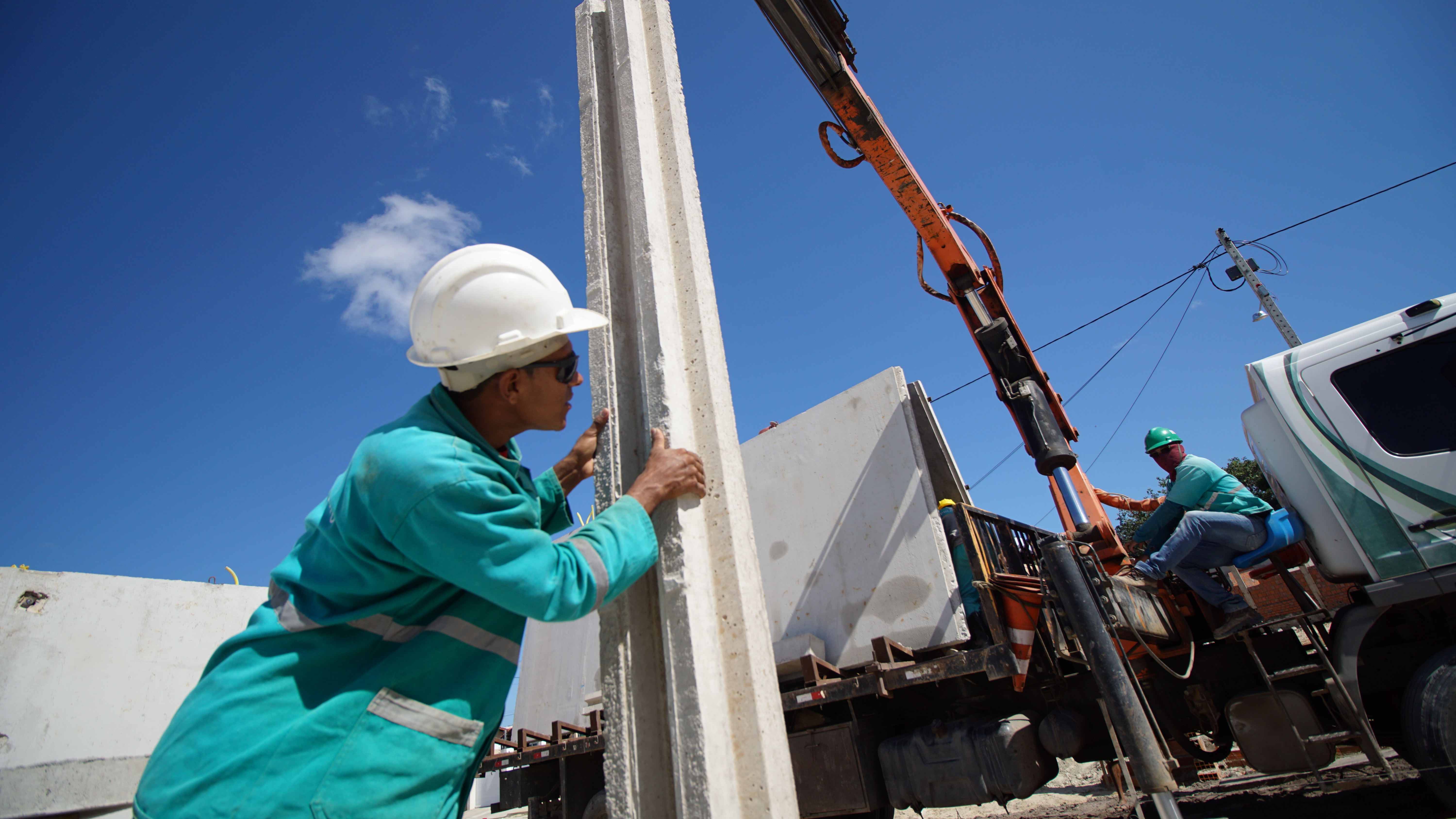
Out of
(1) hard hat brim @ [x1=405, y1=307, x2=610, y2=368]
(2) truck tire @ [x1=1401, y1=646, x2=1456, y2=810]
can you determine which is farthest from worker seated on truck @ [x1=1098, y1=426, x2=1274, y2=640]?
(1) hard hat brim @ [x1=405, y1=307, x2=610, y2=368]

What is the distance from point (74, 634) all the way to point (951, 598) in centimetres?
774

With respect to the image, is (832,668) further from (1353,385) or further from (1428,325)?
(1428,325)

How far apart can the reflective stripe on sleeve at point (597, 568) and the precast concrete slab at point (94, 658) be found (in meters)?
5.91

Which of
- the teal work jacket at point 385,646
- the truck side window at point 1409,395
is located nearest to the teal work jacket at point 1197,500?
the truck side window at point 1409,395

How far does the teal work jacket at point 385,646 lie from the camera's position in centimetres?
105

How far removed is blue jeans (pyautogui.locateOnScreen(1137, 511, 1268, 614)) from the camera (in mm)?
4309

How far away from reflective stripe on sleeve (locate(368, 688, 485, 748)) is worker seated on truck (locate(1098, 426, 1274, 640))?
4147mm

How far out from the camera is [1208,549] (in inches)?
177

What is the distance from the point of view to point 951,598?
15.2ft

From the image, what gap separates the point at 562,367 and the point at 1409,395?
192 inches

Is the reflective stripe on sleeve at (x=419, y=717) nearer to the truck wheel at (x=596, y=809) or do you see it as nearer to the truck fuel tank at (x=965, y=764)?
the truck fuel tank at (x=965, y=764)

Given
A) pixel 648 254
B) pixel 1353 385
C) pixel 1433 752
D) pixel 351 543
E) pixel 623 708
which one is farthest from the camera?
pixel 1353 385

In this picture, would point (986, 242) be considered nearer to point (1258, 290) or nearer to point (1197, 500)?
point (1197, 500)

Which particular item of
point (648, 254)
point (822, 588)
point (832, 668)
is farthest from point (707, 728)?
point (822, 588)
